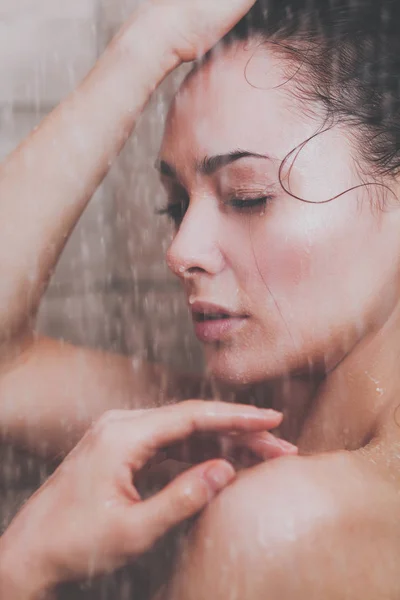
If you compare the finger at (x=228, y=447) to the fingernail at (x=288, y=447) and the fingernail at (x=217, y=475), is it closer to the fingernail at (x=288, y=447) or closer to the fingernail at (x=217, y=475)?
the fingernail at (x=288, y=447)

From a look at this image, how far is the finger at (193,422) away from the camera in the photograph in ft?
2.69

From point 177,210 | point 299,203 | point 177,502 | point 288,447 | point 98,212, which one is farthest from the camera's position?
point 98,212

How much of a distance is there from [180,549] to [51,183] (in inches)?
24.7

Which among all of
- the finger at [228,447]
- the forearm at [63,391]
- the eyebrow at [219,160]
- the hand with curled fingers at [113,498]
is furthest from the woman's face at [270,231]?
the forearm at [63,391]

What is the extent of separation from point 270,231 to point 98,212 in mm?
929

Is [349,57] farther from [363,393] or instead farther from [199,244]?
[363,393]

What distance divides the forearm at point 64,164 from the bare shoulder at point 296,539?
0.54 metres

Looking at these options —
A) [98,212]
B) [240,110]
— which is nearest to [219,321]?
[240,110]

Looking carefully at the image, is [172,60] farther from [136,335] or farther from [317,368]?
[136,335]

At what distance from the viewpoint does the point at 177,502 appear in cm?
76

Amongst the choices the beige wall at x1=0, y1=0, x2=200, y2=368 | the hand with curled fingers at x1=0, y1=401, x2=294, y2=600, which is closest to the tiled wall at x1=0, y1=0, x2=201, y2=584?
the beige wall at x1=0, y1=0, x2=200, y2=368

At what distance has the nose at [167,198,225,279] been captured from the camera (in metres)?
1.06

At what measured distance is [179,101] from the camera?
1.13 metres

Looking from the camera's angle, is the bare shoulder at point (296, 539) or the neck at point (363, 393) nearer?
the bare shoulder at point (296, 539)
